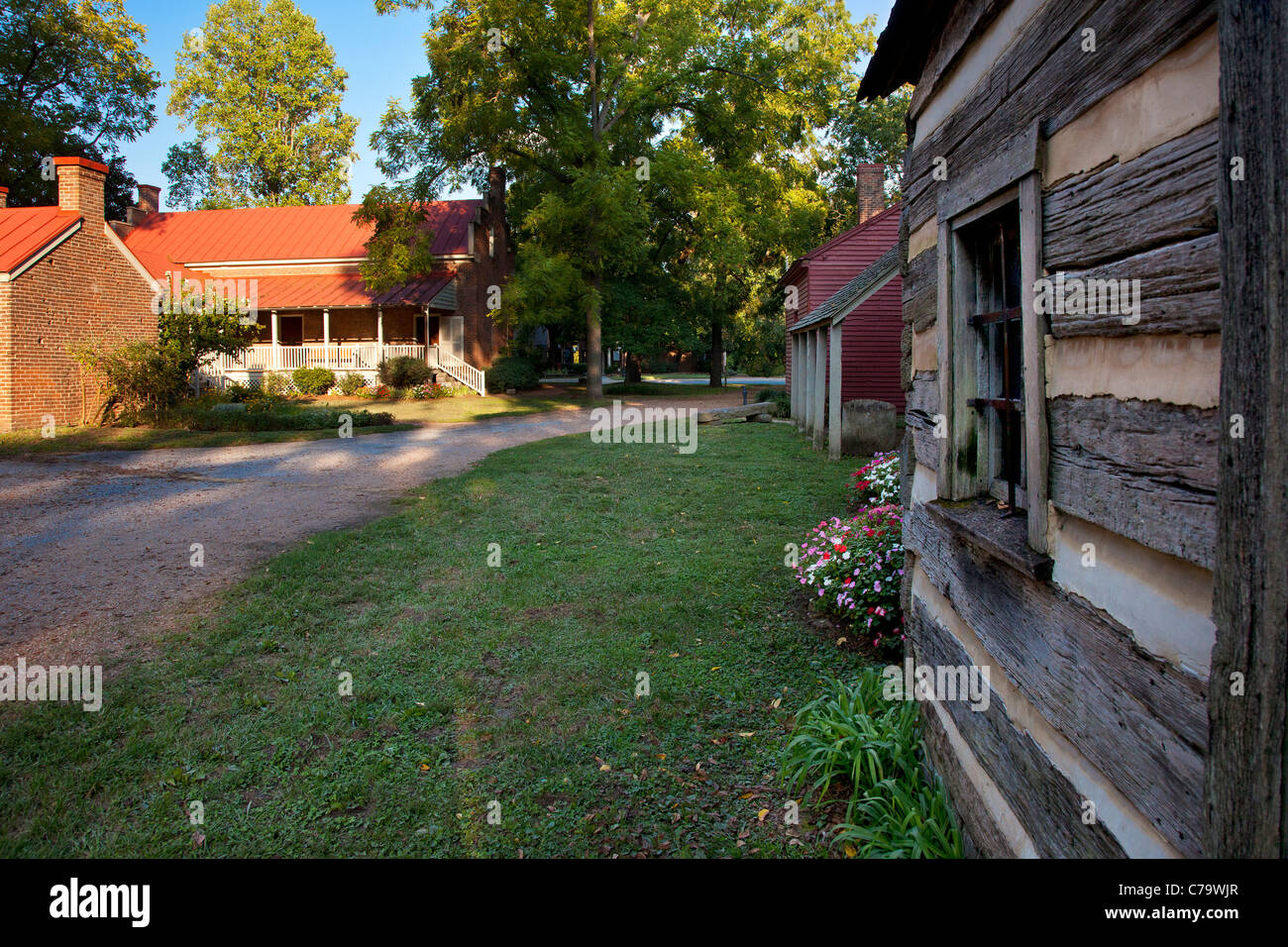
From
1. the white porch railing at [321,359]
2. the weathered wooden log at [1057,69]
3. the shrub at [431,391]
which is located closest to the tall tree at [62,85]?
the white porch railing at [321,359]

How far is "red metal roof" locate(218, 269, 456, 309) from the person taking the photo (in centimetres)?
3067

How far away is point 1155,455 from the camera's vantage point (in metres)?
1.95

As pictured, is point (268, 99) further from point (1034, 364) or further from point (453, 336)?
point (1034, 364)

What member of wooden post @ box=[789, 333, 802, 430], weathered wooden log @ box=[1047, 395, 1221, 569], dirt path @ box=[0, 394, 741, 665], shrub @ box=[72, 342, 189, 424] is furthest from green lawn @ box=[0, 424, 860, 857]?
shrub @ box=[72, 342, 189, 424]

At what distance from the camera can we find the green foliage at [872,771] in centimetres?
345

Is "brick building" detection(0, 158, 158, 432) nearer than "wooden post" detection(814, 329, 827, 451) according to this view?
No

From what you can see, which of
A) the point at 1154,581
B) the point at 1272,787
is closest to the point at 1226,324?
the point at 1154,581

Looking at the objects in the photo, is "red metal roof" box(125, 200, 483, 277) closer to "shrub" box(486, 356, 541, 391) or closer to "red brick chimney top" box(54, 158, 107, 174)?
"shrub" box(486, 356, 541, 391)

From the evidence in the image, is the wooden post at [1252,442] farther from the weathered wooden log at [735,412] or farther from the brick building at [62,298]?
the brick building at [62,298]

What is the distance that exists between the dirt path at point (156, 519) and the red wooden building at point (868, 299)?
300 inches

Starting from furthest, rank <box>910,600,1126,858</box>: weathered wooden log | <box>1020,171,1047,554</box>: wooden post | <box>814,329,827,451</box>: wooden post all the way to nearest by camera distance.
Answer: <box>814,329,827,451</box>: wooden post → <box>1020,171,1047,554</box>: wooden post → <box>910,600,1126,858</box>: weathered wooden log

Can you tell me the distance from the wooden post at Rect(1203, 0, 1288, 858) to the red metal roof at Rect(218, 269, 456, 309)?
100 feet

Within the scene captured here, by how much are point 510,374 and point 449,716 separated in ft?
92.7

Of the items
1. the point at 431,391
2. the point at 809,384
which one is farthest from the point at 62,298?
the point at 809,384
